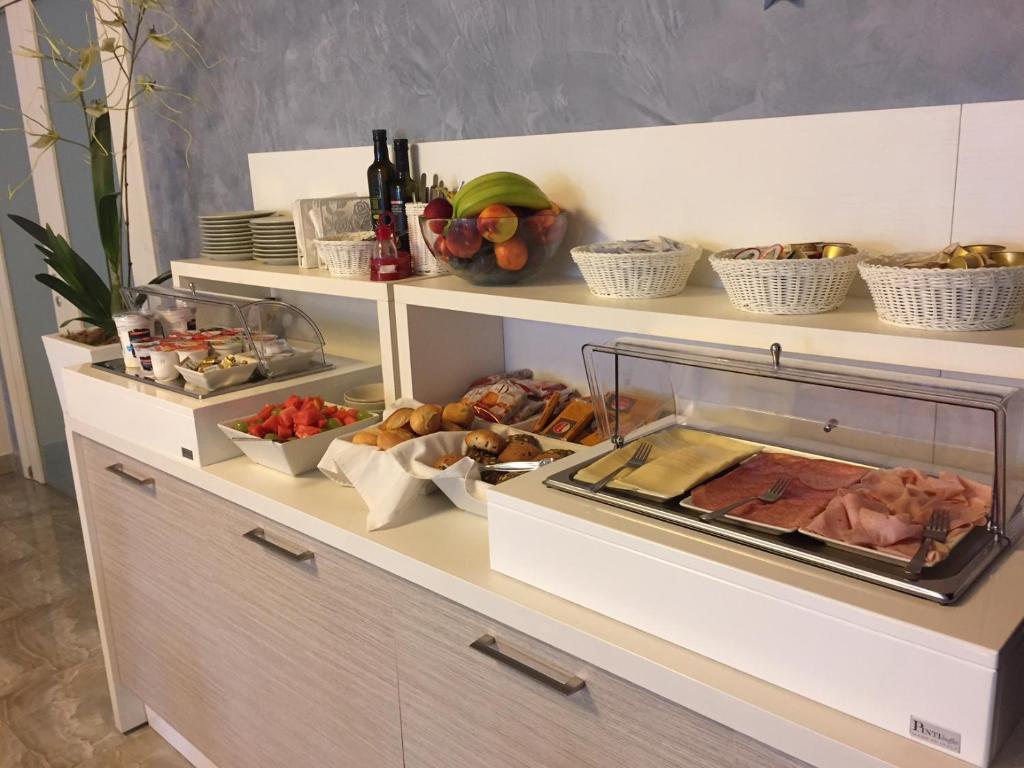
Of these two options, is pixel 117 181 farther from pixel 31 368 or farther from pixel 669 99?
pixel 669 99

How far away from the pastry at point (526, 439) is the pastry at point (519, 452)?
0.6 inches

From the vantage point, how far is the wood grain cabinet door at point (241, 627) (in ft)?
4.68

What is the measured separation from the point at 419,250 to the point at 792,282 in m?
0.84

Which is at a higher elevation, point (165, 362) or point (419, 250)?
point (419, 250)

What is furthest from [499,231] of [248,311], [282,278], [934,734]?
[934,734]

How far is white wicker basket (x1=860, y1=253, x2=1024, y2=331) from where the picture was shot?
3.13 ft

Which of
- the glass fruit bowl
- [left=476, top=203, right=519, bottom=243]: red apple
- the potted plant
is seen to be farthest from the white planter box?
[left=476, top=203, right=519, bottom=243]: red apple

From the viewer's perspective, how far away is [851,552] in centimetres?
93

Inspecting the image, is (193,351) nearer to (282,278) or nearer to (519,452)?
(282,278)

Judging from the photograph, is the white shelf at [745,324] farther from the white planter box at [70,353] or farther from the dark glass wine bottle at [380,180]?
the white planter box at [70,353]

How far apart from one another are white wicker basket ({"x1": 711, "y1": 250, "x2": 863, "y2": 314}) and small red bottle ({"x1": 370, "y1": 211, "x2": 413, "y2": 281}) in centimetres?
73

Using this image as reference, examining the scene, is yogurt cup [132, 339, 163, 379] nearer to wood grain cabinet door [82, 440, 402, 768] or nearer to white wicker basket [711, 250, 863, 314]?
wood grain cabinet door [82, 440, 402, 768]

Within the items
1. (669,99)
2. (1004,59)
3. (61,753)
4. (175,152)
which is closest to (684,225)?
(669,99)

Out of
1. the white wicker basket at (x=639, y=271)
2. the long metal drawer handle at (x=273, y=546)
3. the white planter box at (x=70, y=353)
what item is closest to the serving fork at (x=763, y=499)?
the white wicker basket at (x=639, y=271)
